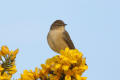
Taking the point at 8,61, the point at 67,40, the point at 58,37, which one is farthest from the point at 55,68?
the point at 67,40

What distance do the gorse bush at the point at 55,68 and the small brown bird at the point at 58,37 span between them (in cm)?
353

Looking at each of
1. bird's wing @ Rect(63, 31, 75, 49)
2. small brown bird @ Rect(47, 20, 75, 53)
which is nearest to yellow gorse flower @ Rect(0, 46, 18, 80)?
small brown bird @ Rect(47, 20, 75, 53)

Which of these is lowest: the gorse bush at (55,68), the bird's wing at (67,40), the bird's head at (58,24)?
the gorse bush at (55,68)

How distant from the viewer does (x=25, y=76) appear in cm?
285

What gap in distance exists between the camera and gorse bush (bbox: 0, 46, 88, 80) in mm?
2775

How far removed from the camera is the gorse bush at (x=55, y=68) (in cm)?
278

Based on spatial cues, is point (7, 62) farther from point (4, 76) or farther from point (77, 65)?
point (77, 65)

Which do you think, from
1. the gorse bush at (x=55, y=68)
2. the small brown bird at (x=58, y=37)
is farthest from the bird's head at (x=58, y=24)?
the gorse bush at (x=55, y=68)

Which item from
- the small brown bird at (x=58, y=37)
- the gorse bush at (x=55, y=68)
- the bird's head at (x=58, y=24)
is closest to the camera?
the gorse bush at (x=55, y=68)

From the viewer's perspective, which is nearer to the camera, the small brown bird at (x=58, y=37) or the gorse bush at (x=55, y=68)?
the gorse bush at (x=55, y=68)

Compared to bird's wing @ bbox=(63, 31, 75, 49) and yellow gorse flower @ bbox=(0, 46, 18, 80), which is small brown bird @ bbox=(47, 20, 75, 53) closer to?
bird's wing @ bbox=(63, 31, 75, 49)

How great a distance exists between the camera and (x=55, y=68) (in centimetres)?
282

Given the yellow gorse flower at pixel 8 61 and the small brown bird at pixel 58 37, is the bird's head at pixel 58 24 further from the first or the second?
the yellow gorse flower at pixel 8 61

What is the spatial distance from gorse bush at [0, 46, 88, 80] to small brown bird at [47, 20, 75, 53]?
11.6 ft
